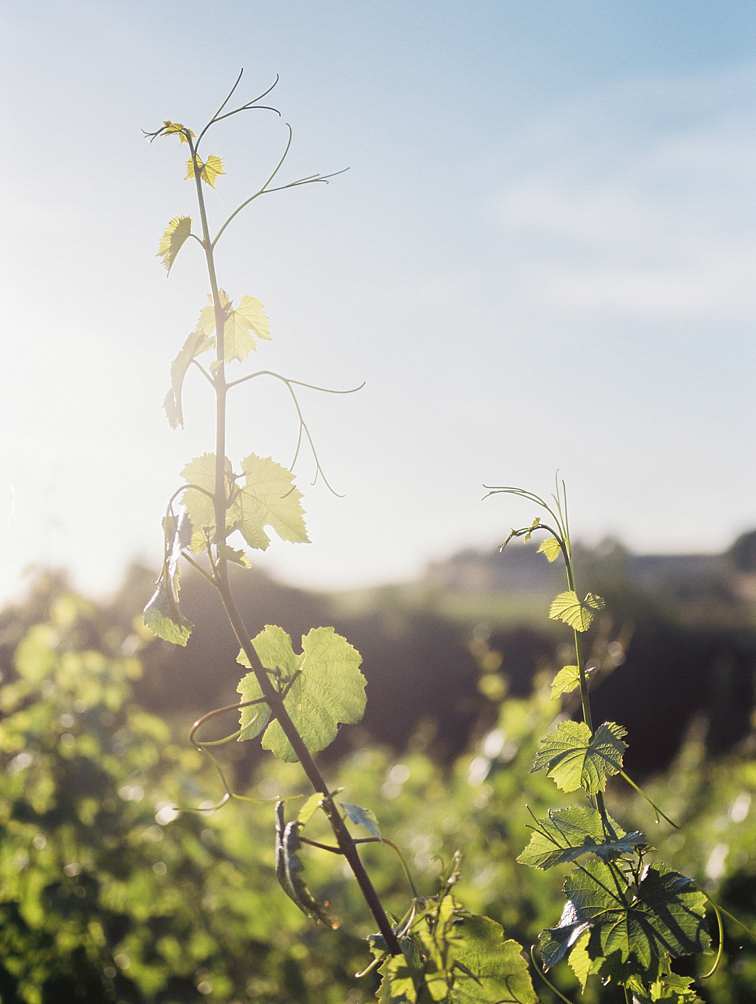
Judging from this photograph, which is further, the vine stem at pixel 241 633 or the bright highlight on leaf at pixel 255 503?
the bright highlight on leaf at pixel 255 503

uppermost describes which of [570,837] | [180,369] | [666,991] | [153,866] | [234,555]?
[180,369]

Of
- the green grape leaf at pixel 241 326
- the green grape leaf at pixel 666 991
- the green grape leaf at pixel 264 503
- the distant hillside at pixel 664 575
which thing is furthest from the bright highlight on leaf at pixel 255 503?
the distant hillside at pixel 664 575

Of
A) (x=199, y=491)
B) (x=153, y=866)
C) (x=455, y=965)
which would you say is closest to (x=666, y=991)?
(x=455, y=965)

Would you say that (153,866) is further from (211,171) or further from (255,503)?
(211,171)

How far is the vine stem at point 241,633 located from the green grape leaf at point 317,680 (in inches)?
2.5

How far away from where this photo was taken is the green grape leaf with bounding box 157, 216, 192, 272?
68 cm

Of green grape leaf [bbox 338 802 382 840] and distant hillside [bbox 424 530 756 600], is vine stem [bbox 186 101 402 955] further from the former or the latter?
distant hillside [bbox 424 530 756 600]

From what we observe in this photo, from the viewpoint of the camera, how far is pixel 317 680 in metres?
0.71

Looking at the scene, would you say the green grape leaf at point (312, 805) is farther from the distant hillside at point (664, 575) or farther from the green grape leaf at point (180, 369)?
the distant hillside at point (664, 575)

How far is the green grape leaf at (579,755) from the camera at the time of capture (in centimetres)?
63

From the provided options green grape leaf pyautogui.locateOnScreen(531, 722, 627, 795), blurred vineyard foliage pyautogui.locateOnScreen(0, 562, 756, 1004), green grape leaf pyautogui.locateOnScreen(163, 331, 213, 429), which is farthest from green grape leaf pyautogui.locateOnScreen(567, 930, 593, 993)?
blurred vineyard foliage pyautogui.locateOnScreen(0, 562, 756, 1004)

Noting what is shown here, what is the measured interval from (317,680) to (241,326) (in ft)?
1.11

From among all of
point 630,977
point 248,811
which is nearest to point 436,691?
point 248,811

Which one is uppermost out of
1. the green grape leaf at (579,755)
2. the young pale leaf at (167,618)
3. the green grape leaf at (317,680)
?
the young pale leaf at (167,618)
